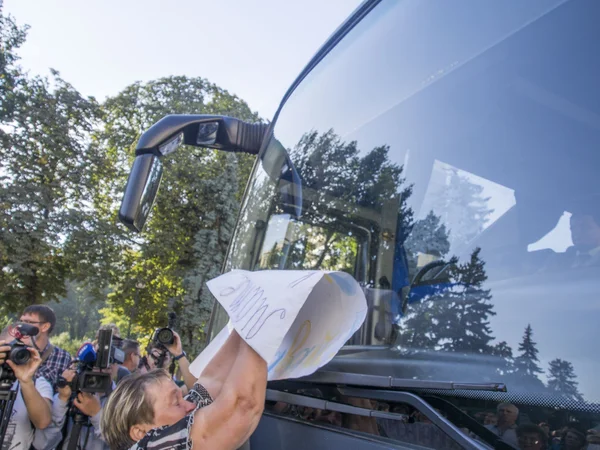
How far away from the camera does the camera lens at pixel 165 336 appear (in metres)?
2.87

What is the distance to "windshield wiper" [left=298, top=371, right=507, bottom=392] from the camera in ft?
4.21

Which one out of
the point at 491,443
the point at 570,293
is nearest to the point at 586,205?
the point at 570,293

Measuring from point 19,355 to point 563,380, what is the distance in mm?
2877

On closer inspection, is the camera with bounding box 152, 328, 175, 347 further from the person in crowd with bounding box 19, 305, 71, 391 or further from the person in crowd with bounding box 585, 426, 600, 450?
the person in crowd with bounding box 585, 426, 600, 450

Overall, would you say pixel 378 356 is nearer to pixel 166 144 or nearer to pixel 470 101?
pixel 470 101

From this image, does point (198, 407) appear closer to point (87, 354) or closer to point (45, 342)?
point (87, 354)

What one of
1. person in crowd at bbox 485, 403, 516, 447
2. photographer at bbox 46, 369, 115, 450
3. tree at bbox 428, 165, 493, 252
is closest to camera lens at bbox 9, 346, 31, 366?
photographer at bbox 46, 369, 115, 450

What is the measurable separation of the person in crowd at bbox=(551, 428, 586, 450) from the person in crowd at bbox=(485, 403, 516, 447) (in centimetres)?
10

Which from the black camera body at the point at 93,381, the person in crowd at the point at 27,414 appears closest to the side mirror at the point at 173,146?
the black camera body at the point at 93,381

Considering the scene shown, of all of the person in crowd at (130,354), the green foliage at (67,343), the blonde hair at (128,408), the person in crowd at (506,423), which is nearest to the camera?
the person in crowd at (506,423)

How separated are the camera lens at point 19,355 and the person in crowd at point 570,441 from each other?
9.33ft

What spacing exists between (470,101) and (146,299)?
19.7 m

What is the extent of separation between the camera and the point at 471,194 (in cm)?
159

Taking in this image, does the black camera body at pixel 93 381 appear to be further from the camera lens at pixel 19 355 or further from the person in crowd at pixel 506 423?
the person in crowd at pixel 506 423
